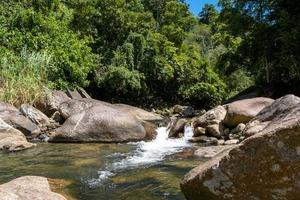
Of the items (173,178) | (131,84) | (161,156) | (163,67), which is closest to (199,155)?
(161,156)

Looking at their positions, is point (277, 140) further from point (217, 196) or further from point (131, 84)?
point (131, 84)

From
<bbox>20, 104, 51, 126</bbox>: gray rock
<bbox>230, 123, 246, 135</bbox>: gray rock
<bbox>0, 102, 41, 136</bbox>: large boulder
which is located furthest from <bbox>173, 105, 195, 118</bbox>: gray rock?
<bbox>0, 102, 41, 136</bbox>: large boulder

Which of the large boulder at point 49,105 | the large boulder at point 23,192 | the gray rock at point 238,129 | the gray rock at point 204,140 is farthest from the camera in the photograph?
the large boulder at point 49,105

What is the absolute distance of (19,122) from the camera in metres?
13.8

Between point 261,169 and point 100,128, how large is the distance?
9122 mm

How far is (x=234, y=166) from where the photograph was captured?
4.41 metres

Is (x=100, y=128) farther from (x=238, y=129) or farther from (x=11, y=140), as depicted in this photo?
(x=238, y=129)

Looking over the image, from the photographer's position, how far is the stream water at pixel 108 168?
22.3 feet

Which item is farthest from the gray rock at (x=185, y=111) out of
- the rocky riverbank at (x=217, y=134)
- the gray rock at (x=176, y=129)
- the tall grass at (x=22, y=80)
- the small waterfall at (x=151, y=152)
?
the tall grass at (x=22, y=80)

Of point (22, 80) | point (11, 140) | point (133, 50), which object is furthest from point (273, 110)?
point (133, 50)

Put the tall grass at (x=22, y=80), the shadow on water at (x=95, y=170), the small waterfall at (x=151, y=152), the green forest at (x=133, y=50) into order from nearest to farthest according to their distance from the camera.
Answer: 1. the shadow on water at (x=95, y=170)
2. the small waterfall at (x=151, y=152)
3. the tall grass at (x=22, y=80)
4. the green forest at (x=133, y=50)

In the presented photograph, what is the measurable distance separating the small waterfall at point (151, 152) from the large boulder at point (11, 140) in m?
2.85

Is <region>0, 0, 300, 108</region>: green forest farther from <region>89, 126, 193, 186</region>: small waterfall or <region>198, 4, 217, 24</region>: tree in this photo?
<region>198, 4, 217, 24</region>: tree

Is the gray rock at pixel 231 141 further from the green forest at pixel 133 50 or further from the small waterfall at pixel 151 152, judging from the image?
the green forest at pixel 133 50
